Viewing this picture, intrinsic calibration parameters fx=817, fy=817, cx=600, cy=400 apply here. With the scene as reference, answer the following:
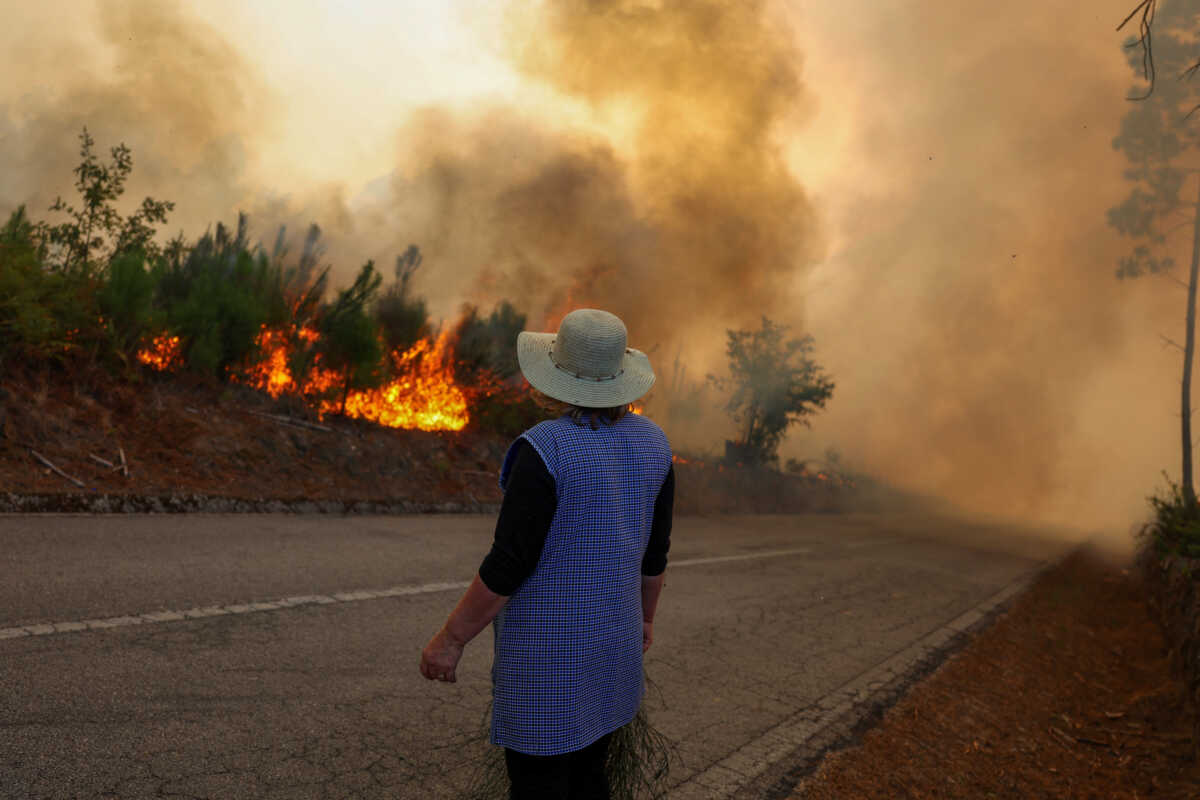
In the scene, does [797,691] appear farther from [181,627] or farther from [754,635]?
[181,627]

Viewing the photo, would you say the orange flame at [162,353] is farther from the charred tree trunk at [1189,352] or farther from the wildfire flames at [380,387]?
the charred tree trunk at [1189,352]

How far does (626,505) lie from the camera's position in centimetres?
224

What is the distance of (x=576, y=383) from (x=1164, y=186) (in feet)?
65.7

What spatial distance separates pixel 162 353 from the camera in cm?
1126

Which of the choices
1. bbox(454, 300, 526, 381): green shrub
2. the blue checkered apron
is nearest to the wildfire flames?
bbox(454, 300, 526, 381): green shrub

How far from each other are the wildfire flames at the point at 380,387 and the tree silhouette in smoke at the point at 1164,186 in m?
14.4

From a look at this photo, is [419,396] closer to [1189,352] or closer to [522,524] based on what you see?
[522,524]

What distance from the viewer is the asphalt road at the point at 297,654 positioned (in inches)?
122

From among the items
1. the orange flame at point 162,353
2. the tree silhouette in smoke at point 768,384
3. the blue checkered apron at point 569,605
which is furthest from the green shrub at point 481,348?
the blue checkered apron at point 569,605

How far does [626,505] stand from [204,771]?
2003 millimetres

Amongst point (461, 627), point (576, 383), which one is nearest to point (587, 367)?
point (576, 383)

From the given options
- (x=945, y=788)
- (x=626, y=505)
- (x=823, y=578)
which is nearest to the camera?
(x=626, y=505)

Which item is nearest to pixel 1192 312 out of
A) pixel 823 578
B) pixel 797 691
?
pixel 823 578

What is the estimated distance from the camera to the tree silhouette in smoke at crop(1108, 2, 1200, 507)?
16734mm
